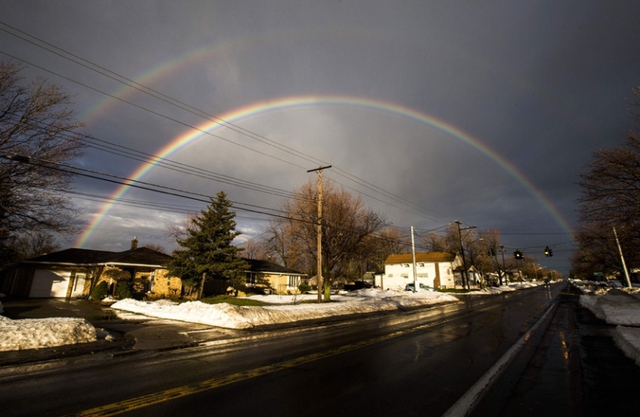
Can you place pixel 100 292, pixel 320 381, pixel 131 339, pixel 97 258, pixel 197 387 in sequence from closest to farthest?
1. pixel 197 387
2. pixel 320 381
3. pixel 131 339
4. pixel 100 292
5. pixel 97 258

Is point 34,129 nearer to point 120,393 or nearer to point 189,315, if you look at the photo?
Answer: point 189,315

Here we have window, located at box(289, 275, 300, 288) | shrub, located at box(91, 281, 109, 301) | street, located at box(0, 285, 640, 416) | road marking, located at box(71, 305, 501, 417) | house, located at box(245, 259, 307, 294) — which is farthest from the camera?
window, located at box(289, 275, 300, 288)

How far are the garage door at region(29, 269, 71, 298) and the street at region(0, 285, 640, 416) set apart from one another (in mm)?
28481

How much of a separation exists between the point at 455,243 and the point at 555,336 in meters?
64.1

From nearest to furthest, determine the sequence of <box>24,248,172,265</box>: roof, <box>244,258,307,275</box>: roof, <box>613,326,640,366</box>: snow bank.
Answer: <box>613,326,640,366</box>: snow bank → <box>24,248,172,265</box>: roof → <box>244,258,307,275</box>: roof

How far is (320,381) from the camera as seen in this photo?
232 inches

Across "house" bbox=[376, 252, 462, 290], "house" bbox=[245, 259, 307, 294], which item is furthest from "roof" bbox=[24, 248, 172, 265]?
"house" bbox=[376, 252, 462, 290]

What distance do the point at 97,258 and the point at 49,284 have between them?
4.40 m

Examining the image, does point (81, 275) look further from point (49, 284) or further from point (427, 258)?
point (427, 258)

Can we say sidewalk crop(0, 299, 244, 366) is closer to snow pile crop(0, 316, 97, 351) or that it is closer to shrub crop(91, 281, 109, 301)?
snow pile crop(0, 316, 97, 351)

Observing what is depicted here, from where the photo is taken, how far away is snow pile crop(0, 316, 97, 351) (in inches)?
327

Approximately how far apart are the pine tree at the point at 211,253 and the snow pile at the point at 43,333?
15933 millimetres

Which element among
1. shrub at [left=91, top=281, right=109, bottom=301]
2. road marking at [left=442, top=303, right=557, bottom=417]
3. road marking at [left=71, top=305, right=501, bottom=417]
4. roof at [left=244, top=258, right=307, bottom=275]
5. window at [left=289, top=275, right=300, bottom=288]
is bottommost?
road marking at [left=442, top=303, right=557, bottom=417]

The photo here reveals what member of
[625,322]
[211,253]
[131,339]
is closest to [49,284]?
[211,253]
